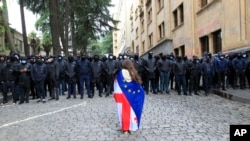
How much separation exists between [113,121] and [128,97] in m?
1.74

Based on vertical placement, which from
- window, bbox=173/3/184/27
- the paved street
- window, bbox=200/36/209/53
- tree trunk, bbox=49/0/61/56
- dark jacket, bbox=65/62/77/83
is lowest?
the paved street

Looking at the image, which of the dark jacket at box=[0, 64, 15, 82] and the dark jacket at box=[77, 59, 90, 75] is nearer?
the dark jacket at box=[0, 64, 15, 82]

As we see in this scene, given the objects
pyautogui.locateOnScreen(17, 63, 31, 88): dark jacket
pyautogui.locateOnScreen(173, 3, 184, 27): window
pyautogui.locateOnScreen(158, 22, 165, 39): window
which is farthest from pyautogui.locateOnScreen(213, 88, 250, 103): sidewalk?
pyautogui.locateOnScreen(158, 22, 165, 39): window

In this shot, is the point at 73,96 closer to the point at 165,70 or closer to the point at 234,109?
the point at 165,70

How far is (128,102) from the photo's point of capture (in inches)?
307

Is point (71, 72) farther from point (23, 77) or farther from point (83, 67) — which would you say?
point (23, 77)

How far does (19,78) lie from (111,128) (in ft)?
23.1

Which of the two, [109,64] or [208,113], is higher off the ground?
[109,64]

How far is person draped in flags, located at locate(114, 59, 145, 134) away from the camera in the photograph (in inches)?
306

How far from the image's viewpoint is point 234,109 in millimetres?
11320

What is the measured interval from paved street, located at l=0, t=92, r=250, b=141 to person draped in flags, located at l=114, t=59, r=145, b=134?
0.25m

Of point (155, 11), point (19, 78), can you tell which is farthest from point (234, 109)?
point (155, 11)

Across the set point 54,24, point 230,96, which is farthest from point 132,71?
point 54,24

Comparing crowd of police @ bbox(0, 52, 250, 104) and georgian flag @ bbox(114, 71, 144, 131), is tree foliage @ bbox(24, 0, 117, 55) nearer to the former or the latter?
crowd of police @ bbox(0, 52, 250, 104)
